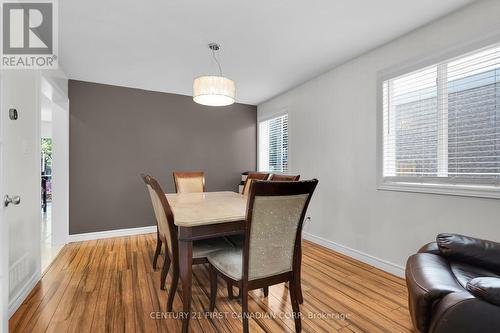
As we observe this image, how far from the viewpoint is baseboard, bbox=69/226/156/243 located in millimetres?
3568

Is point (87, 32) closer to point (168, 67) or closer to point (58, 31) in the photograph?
point (58, 31)

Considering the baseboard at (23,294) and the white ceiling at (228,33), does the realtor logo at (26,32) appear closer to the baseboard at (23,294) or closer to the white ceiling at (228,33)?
the white ceiling at (228,33)

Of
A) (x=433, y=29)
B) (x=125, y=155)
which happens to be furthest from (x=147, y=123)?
(x=433, y=29)

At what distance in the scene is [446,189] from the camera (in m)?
2.10

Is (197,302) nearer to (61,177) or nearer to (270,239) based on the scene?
(270,239)

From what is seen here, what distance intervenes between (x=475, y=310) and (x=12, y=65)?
11.1 ft

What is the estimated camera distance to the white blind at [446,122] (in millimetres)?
1872

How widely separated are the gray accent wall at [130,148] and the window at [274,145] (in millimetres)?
732

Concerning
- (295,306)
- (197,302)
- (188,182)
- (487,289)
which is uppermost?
(188,182)

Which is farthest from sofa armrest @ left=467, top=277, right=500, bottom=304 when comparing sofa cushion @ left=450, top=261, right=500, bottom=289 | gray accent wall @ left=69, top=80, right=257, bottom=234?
gray accent wall @ left=69, top=80, right=257, bottom=234

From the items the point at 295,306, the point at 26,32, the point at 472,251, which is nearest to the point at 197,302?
the point at 295,306

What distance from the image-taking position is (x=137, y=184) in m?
4.00

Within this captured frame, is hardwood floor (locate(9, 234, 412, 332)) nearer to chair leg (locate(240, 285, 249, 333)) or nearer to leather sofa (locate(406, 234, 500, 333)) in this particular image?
chair leg (locate(240, 285, 249, 333))

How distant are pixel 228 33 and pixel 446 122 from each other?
86.5 inches
